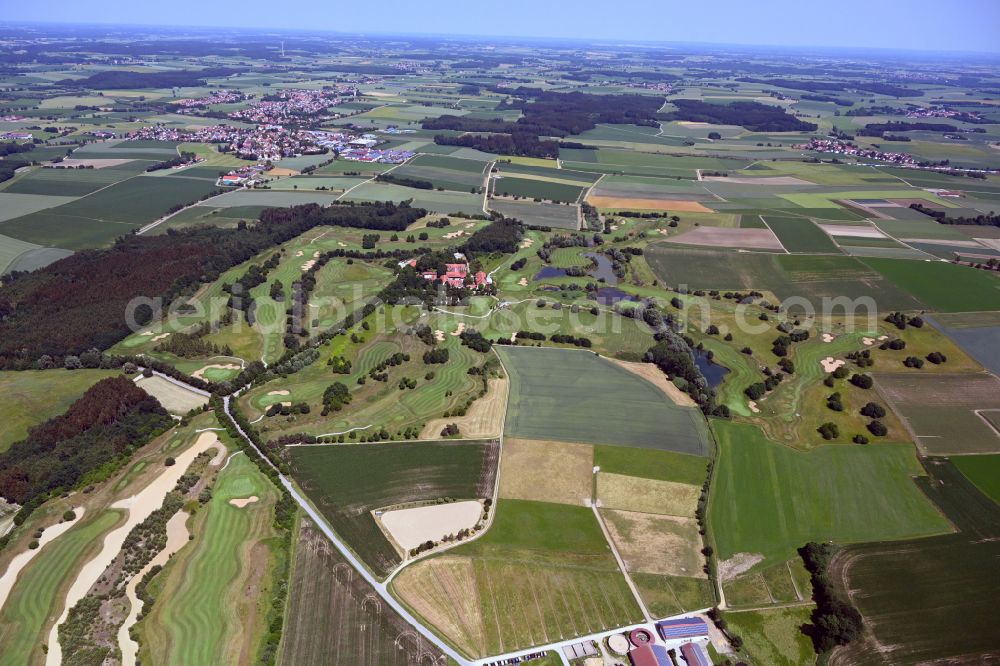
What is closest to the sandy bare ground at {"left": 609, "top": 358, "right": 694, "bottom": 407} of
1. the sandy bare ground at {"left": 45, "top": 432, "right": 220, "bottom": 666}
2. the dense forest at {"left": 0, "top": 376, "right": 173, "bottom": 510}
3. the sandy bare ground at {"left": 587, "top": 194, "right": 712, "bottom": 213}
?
the sandy bare ground at {"left": 45, "top": 432, "right": 220, "bottom": 666}

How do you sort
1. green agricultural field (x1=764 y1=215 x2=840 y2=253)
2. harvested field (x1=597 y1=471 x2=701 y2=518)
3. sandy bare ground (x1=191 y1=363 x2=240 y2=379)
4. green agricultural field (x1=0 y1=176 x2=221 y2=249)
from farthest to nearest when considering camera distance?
1. green agricultural field (x1=764 y1=215 x2=840 y2=253)
2. green agricultural field (x1=0 y1=176 x2=221 y2=249)
3. sandy bare ground (x1=191 y1=363 x2=240 y2=379)
4. harvested field (x1=597 y1=471 x2=701 y2=518)

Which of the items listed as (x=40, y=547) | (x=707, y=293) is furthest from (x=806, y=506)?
(x=40, y=547)

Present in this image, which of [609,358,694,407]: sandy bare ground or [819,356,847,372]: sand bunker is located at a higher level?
[819,356,847,372]: sand bunker

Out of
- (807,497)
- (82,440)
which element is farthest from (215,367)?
(807,497)

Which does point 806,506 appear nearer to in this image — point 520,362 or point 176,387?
point 520,362

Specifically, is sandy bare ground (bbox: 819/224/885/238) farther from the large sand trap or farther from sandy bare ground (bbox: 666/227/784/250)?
the large sand trap

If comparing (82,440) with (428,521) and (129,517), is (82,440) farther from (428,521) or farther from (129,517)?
(428,521)
